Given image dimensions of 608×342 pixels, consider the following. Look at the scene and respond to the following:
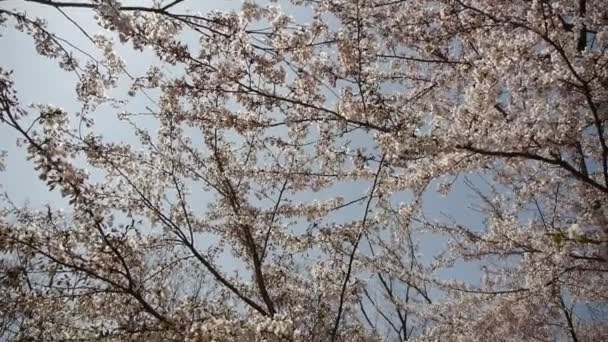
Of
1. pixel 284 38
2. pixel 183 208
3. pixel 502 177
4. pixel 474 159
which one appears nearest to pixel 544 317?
pixel 502 177

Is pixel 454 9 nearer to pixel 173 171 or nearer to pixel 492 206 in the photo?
pixel 173 171

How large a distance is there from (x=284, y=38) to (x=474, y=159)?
2.22 m

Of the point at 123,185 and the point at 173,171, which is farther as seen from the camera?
the point at 173,171

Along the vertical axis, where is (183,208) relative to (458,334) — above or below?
above

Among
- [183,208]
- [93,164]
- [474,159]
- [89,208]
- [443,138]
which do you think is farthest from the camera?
[183,208]

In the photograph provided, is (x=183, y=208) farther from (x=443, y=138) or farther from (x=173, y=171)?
(x=443, y=138)

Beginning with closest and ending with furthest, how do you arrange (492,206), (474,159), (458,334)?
(474,159), (458,334), (492,206)

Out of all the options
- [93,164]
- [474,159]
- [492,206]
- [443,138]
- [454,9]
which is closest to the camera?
[443,138]

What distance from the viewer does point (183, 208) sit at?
7578 mm

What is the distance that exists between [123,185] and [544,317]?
9.01 meters

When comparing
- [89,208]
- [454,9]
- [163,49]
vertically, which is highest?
[454,9]

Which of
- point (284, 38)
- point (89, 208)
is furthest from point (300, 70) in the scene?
point (89, 208)

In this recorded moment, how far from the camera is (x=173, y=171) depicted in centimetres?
760

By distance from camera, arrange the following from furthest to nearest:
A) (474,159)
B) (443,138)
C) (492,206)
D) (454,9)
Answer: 1. (492,206)
2. (454,9)
3. (474,159)
4. (443,138)
